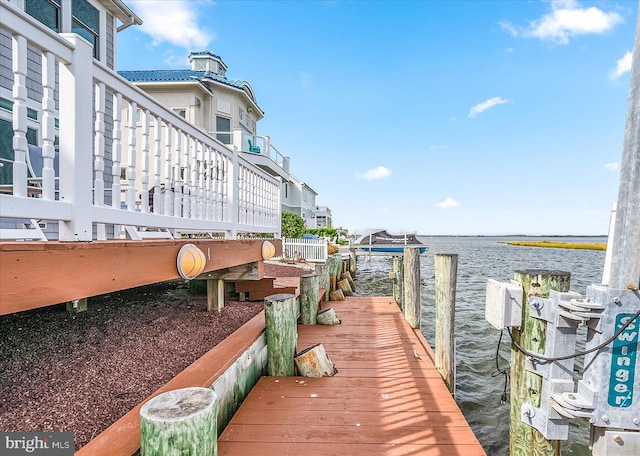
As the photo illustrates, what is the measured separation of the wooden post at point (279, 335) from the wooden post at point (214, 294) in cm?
138

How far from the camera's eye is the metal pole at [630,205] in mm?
1956

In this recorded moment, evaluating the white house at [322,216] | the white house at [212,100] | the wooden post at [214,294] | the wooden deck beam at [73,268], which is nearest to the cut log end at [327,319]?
the wooden post at [214,294]

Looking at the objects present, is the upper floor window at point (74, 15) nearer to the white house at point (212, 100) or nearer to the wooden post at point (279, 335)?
the wooden post at point (279, 335)

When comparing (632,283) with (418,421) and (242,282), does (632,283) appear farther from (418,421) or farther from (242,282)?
(242,282)

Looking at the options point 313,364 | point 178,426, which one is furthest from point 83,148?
point 313,364

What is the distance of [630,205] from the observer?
6.48 feet

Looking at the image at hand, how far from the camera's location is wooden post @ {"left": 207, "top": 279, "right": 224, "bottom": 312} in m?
5.21

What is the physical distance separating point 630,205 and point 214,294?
480cm

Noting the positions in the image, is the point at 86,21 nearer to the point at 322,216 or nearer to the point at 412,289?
the point at 412,289

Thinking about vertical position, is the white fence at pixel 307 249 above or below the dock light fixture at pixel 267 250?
below

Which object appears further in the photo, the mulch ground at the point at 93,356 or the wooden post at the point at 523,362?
the mulch ground at the point at 93,356

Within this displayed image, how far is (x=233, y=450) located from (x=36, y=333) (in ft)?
8.29

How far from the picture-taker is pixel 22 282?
5.18ft

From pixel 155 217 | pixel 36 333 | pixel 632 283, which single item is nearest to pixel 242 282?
pixel 36 333
